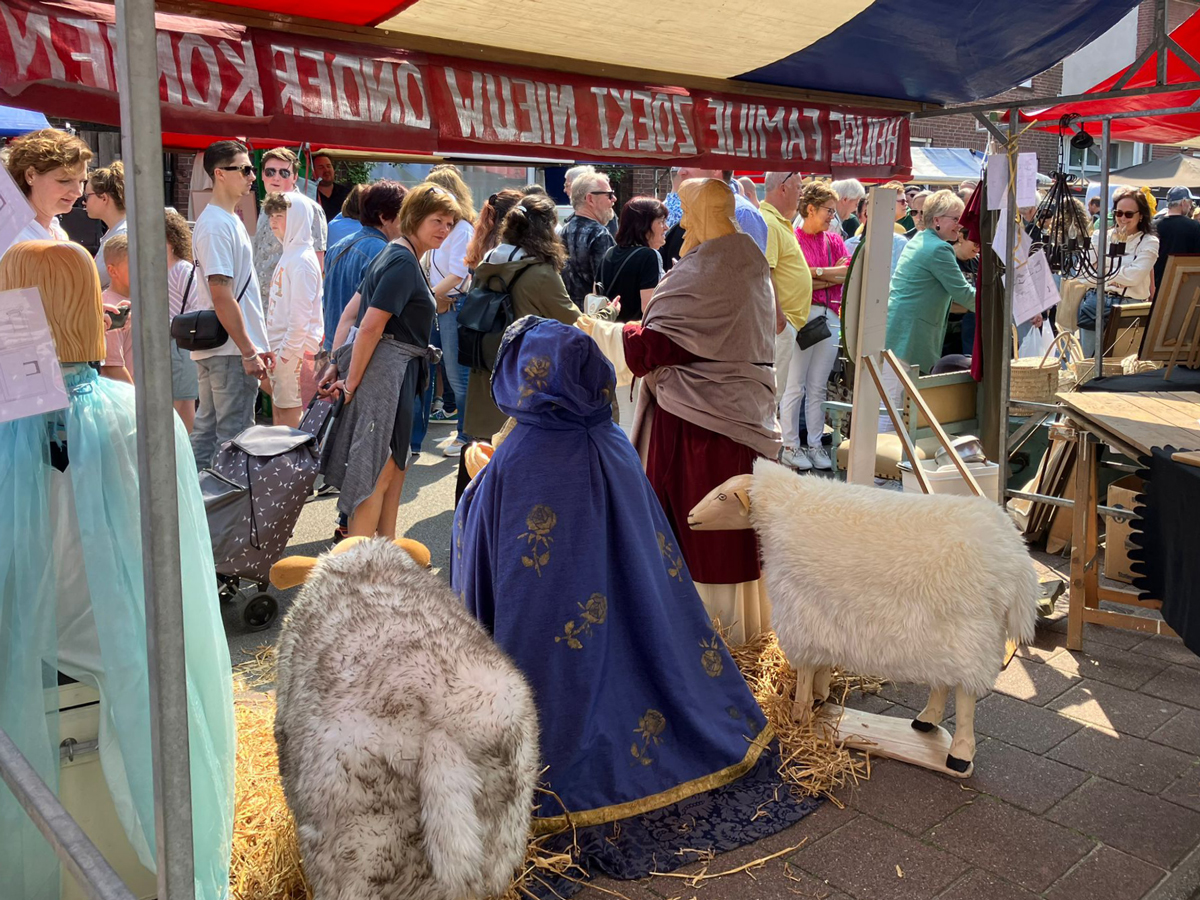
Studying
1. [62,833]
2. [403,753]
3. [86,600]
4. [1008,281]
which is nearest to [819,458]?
[1008,281]

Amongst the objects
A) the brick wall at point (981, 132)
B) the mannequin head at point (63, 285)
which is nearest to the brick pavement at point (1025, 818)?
the mannequin head at point (63, 285)

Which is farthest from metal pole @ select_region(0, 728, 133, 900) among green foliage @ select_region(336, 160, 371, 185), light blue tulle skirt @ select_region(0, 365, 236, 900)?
green foliage @ select_region(336, 160, 371, 185)

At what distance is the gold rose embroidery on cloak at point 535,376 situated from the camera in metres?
3.14

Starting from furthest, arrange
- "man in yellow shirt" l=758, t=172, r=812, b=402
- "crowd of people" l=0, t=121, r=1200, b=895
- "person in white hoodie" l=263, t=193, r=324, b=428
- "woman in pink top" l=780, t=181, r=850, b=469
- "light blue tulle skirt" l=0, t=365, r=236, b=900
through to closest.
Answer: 1. "woman in pink top" l=780, t=181, r=850, b=469
2. "man in yellow shirt" l=758, t=172, r=812, b=402
3. "person in white hoodie" l=263, t=193, r=324, b=428
4. "crowd of people" l=0, t=121, r=1200, b=895
5. "light blue tulle skirt" l=0, t=365, r=236, b=900

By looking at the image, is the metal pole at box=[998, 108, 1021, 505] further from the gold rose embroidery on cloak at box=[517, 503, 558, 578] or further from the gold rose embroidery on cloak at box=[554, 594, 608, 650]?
the gold rose embroidery on cloak at box=[517, 503, 558, 578]

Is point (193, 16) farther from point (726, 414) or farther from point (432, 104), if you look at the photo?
point (726, 414)

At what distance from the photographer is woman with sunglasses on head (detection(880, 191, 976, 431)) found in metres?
7.01

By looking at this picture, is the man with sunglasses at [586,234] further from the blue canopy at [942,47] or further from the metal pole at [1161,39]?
the metal pole at [1161,39]

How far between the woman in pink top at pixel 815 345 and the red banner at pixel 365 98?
3361mm

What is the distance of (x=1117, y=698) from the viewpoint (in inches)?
169

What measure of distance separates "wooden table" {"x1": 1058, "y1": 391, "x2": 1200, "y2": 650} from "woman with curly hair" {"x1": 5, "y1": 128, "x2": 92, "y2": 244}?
15.3 feet

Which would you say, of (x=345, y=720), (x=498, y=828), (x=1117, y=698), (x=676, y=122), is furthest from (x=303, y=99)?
(x=1117, y=698)

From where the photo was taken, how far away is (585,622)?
3178 millimetres

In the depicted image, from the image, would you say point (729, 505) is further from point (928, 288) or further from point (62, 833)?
point (928, 288)
